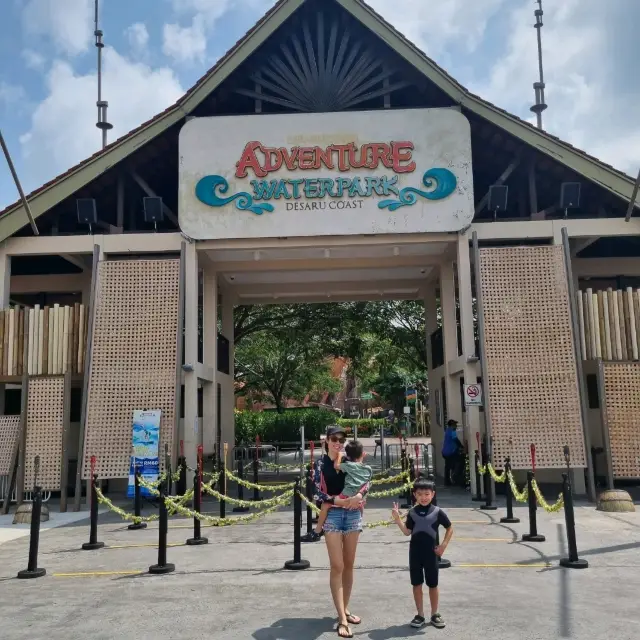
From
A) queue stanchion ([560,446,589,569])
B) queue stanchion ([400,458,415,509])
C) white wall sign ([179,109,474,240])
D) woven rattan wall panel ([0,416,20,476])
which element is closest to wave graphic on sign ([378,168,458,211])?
white wall sign ([179,109,474,240])

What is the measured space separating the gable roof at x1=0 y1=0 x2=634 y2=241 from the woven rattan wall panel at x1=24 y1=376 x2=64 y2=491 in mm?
3690

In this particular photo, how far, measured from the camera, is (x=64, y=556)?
9.27 meters

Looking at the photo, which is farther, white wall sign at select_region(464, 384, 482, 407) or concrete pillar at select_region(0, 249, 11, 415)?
concrete pillar at select_region(0, 249, 11, 415)

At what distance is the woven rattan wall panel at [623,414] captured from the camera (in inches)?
542

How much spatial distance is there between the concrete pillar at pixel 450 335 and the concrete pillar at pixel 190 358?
6535mm

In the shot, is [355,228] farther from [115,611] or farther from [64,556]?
[115,611]

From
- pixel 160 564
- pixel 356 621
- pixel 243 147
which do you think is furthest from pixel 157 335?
pixel 356 621

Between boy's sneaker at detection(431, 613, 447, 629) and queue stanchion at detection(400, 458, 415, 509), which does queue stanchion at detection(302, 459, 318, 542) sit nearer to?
queue stanchion at detection(400, 458, 415, 509)

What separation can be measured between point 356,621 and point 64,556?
5179 mm

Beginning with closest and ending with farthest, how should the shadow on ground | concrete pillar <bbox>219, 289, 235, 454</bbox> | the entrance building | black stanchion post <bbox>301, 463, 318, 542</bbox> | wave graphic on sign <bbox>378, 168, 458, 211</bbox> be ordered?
the shadow on ground < black stanchion post <bbox>301, 463, 318, 542</bbox> < the entrance building < wave graphic on sign <bbox>378, 168, 458, 211</bbox> < concrete pillar <bbox>219, 289, 235, 454</bbox>

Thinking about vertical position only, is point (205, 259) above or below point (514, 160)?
below

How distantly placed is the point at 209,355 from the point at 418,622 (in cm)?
1252

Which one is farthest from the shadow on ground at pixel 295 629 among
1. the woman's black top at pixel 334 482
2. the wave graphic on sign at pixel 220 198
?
the wave graphic on sign at pixel 220 198

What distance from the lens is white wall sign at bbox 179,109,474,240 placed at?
14.8 meters
